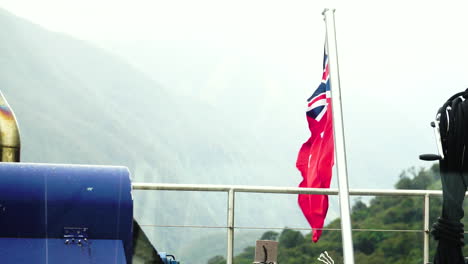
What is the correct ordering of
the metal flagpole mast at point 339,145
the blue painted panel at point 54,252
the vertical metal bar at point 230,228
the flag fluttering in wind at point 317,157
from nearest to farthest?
the metal flagpole mast at point 339,145 < the blue painted panel at point 54,252 < the vertical metal bar at point 230,228 < the flag fluttering in wind at point 317,157

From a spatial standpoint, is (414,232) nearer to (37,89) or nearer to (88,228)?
(88,228)

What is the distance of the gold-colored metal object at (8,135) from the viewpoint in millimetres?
2162

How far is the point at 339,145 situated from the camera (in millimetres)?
1247

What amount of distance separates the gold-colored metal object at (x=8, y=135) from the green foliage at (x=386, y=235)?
784 millimetres

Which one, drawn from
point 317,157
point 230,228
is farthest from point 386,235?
point 317,157

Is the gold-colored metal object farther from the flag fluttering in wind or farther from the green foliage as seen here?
the flag fluttering in wind

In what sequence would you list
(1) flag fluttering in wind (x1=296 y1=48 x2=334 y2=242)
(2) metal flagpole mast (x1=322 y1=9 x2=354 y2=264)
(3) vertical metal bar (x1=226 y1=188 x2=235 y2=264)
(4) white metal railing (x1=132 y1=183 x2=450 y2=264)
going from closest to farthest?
(2) metal flagpole mast (x1=322 y1=9 x2=354 y2=264) → (4) white metal railing (x1=132 y1=183 x2=450 y2=264) → (3) vertical metal bar (x1=226 y1=188 x2=235 y2=264) → (1) flag fluttering in wind (x1=296 y1=48 x2=334 y2=242)

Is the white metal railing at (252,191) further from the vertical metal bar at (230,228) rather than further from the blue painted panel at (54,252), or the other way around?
the blue painted panel at (54,252)

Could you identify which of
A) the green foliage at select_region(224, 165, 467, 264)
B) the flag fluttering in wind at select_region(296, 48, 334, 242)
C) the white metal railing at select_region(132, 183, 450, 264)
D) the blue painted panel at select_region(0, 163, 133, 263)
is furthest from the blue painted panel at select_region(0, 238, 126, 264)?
the flag fluttering in wind at select_region(296, 48, 334, 242)

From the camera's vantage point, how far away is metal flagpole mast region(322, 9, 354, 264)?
119 centimetres

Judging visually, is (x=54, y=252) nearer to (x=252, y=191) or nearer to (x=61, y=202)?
(x=61, y=202)

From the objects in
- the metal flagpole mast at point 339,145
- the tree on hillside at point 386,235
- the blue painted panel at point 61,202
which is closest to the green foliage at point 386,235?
the tree on hillside at point 386,235

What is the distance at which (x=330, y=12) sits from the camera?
1.38 m

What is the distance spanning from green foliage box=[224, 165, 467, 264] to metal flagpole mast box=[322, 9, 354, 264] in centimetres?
71
